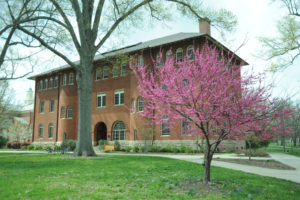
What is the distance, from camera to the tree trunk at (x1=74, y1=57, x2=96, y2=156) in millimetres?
16609

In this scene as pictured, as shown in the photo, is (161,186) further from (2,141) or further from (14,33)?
(2,141)

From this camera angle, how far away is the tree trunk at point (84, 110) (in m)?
16.6

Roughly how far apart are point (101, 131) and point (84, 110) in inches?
629

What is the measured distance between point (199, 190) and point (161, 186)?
98cm

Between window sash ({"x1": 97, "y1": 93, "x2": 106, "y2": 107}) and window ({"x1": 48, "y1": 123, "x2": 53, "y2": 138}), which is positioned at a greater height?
window sash ({"x1": 97, "y1": 93, "x2": 106, "y2": 107})

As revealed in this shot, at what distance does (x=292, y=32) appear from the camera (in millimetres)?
17719

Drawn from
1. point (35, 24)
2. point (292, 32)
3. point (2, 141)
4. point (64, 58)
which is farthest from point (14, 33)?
point (2, 141)

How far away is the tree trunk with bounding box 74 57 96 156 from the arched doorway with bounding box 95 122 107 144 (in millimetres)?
15013

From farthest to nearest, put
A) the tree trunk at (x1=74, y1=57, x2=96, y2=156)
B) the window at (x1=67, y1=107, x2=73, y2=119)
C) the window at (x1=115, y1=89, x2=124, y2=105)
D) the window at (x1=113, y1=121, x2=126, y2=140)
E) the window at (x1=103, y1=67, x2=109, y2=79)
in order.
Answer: the window at (x1=67, y1=107, x2=73, y2=119)
the window at (x1=103, y1=67, x2=109, y2=79)
the window at (x1=115, y1=89, x2=124, y2=105)
the window at (x1=113, y1=121, x2=126, y2=140)
the tree trunk at (x1=74, y1=57, x2=96, y2=156)

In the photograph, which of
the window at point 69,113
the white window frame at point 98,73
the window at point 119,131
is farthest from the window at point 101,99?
the window at point 69,113

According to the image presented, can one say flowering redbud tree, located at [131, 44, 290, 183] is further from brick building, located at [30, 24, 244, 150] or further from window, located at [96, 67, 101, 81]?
window, located at [96, 67, 101, 81]

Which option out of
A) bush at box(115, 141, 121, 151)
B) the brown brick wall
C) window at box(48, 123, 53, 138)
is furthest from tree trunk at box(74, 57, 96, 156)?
window at box(48, 123, 53, 138)

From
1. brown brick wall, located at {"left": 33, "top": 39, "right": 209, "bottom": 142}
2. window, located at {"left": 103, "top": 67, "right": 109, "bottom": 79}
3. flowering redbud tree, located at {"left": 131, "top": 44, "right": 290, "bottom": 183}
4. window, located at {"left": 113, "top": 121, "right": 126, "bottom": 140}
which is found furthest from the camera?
window, located at {"left": 103, "top": 67, "right": 109, "bottom": 79}

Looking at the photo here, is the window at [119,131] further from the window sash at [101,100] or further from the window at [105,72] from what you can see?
the window at [105,72]
